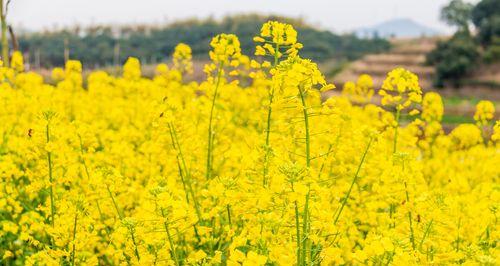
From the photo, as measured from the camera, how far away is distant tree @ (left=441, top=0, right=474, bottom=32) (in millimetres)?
44562

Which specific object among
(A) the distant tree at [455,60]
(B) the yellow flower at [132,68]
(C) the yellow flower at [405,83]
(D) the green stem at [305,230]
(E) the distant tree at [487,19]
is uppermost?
(E) the distant tree at [487,19]

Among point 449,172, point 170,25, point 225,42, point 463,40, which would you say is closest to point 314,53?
point 463,40

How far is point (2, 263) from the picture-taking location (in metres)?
5.19

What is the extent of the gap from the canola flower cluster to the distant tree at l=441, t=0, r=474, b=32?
40159mm

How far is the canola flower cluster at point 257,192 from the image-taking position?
10.3 feet

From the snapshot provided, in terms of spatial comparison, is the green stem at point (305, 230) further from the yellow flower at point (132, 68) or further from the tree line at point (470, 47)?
the tree line at point (470, 47)

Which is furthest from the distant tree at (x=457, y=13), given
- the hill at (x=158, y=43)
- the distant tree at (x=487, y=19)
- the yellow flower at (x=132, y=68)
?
the yellow flower at (x=132, y=68)

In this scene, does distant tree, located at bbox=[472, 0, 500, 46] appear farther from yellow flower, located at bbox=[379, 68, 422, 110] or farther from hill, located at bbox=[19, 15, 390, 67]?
yellow flower, located at bbox=[379, 68, 422, 110]

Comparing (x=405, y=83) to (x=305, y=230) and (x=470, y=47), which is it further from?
(x=470, y=47)

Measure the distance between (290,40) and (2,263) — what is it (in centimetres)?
334

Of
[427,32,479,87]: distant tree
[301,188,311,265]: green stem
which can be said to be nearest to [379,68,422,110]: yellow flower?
[301,188,311,265]: green stem

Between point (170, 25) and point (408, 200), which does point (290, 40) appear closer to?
point (408, 200)

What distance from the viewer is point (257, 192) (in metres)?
3.43

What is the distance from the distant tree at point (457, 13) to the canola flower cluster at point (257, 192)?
4016 cm
